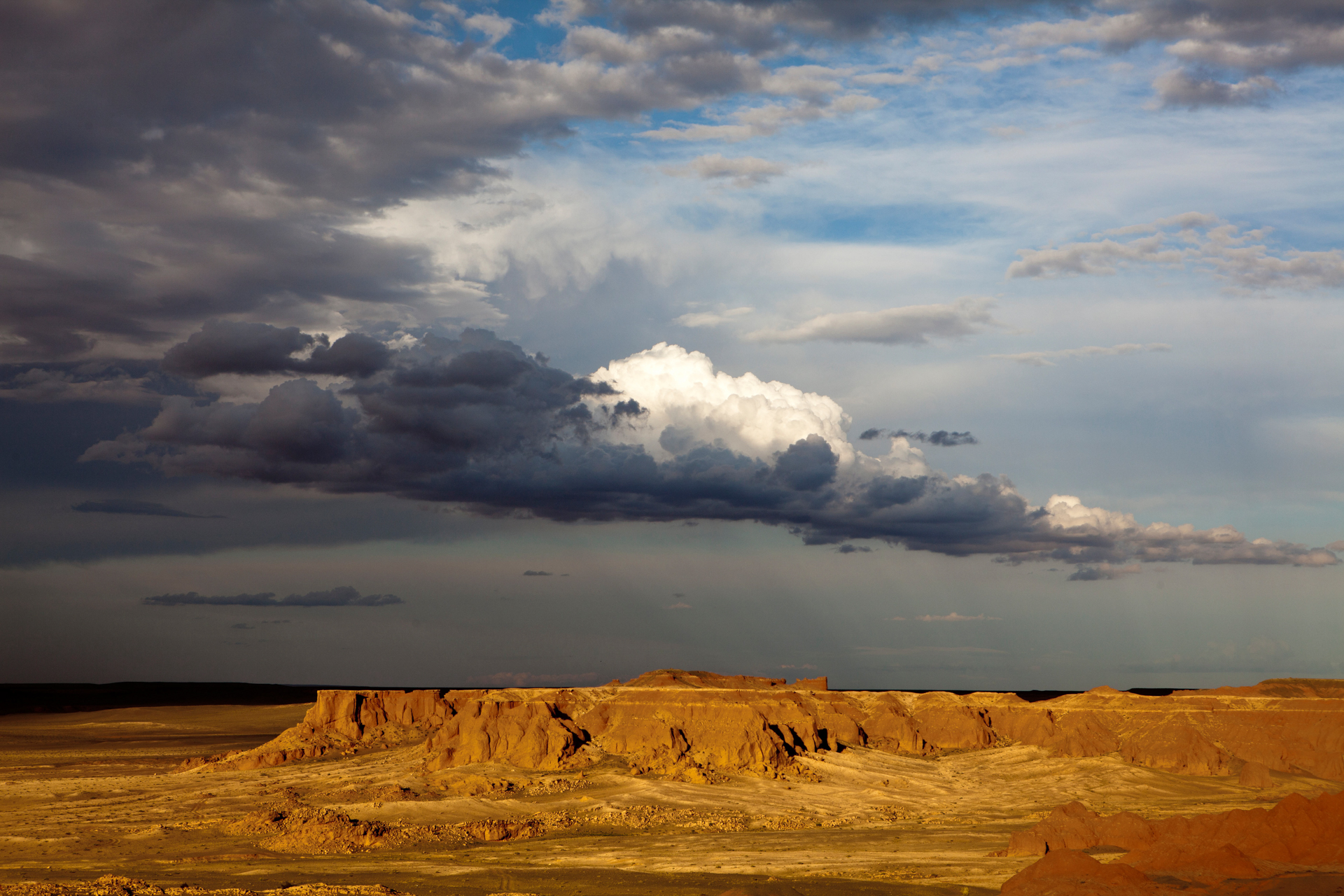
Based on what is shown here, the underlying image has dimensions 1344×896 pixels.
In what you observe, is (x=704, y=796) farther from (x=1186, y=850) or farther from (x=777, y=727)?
(x=1186, y=850)

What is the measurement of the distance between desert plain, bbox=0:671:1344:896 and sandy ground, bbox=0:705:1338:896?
0.32m

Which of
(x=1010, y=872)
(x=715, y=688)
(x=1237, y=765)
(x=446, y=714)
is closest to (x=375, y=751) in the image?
(x=446, y=714)

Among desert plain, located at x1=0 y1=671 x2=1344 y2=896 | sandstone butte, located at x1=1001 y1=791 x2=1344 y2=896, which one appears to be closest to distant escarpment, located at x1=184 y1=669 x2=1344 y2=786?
desert plain, located at x1=0 y1=671 x2=1344 y2=896

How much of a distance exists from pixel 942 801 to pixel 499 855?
39.0 meters

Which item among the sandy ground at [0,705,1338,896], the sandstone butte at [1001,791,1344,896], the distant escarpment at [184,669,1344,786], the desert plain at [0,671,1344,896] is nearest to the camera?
the sandstone butte at [1001,791,1344,896]

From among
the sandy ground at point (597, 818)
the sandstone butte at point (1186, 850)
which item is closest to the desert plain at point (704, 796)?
the sandstone butte at point (1186, 850)

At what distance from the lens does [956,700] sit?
135000mm

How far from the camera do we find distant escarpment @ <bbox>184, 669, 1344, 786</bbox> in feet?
284

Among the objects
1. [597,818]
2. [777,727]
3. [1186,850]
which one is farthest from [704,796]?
[1186,850]

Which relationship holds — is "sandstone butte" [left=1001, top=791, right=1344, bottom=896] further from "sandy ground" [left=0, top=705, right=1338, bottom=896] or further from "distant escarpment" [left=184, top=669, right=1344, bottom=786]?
"distant escarpment" [left=184, top=669, right=1344, bottom=786]

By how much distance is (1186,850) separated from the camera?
43.5m

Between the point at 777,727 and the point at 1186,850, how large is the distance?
53.6 metres

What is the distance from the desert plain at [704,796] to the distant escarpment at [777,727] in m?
0.29

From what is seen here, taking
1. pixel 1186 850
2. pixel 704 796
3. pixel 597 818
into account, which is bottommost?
pixel 704 796
